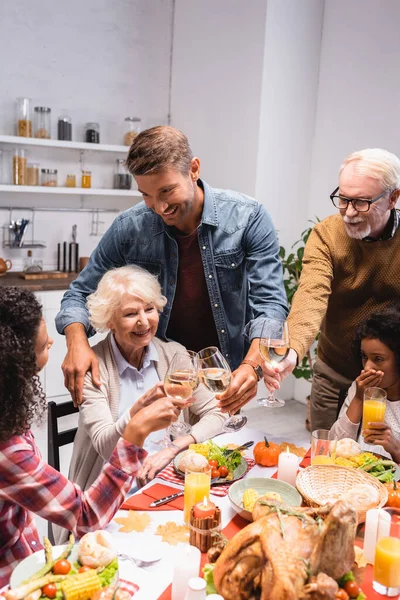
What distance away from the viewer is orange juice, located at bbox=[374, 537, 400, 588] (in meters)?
1.27

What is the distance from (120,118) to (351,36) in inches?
74.7

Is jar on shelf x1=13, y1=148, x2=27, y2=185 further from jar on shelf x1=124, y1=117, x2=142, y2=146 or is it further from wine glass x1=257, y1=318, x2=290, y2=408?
wine glass x1=257, y1=318, x2=290, y2=408

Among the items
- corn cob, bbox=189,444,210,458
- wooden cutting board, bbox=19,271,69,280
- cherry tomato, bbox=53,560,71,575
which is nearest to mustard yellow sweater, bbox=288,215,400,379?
corn cob, bbox=189,444,210,458

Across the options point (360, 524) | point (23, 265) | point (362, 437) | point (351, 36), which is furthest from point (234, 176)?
point (360, 524)

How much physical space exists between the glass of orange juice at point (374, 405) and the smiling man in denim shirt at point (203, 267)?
42cm

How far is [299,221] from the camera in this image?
15.1ft

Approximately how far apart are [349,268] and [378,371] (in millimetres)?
408

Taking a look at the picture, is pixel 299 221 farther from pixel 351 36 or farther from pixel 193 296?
pixel 193 296

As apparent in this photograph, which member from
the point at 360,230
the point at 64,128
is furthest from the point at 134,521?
the point at 64,128

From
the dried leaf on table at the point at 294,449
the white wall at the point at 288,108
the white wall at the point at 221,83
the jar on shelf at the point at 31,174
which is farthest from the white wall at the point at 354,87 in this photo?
the dried leaf on table at the point at 294,449

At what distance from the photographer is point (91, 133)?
15.4 ft

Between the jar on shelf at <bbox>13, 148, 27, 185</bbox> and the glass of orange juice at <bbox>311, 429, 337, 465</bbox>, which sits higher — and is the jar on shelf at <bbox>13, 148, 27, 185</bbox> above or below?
above

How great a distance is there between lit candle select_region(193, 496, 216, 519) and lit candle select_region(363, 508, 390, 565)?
358mm

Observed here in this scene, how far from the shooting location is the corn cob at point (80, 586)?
1.17 m
